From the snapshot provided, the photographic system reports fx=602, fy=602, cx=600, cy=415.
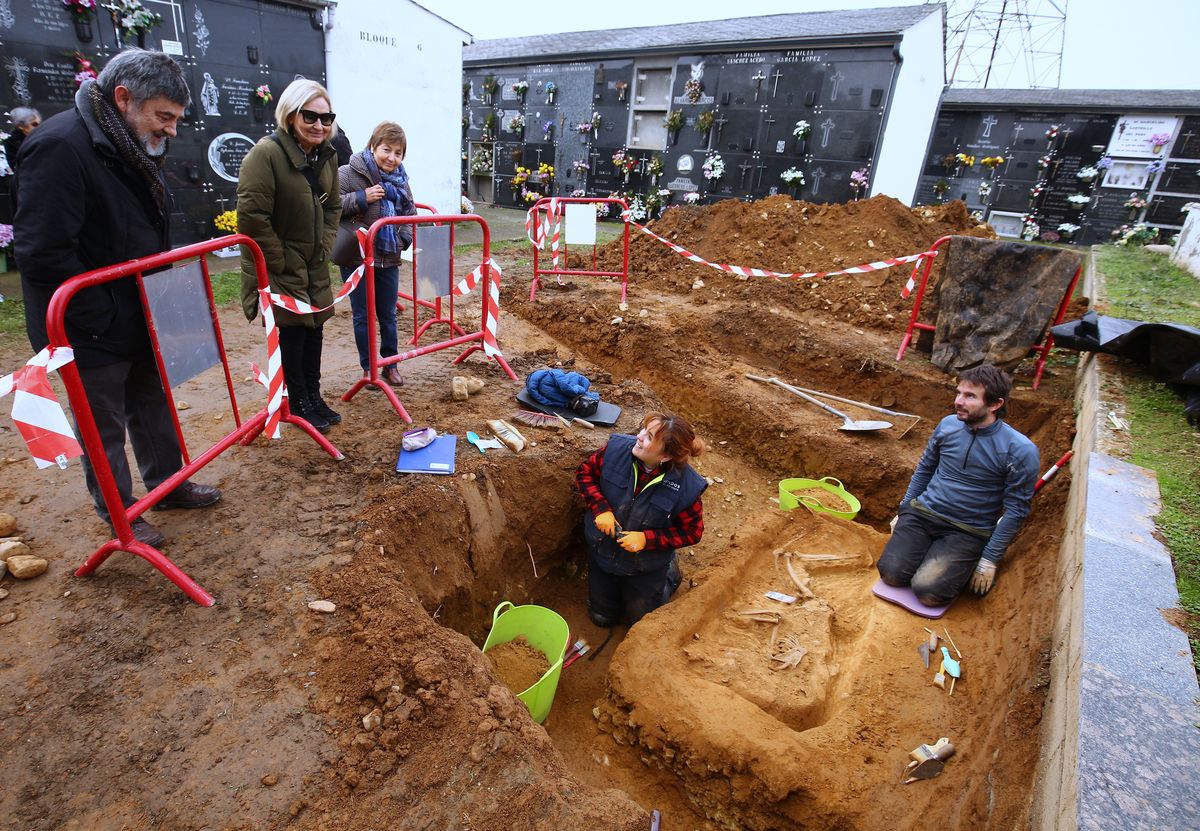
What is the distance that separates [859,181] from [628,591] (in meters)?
15.1

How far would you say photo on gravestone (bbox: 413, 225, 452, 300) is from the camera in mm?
5020

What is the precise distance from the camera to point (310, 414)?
4258 millimetres

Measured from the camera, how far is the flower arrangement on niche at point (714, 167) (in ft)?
57.2

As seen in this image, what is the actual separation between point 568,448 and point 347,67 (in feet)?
34.0

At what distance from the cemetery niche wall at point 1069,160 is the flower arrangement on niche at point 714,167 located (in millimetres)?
6322

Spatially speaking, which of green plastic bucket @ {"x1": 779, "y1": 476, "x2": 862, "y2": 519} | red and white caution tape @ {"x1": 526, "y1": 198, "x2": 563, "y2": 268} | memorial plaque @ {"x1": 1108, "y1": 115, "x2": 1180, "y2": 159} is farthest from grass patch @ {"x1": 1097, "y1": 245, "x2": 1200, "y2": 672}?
memorial plaque @ {"x1": 1108, "y1": 115, "x2": 1180, "y2": 159}

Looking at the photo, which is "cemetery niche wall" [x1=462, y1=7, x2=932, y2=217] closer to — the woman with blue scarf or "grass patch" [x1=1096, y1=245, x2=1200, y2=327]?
"grass patch" [x1=1096, y1=245, x2=1200, y2=327]

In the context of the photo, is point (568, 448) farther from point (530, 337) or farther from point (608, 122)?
point (608, 122)

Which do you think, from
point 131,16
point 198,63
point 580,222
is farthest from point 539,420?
point 198,63

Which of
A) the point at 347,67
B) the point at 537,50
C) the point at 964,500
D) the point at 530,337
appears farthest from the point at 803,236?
the point at 537,50

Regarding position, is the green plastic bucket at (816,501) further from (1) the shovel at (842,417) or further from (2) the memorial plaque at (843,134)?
(2) the memorial plaque at (843,134)

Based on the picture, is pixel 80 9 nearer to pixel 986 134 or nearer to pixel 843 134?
pixel 843 134

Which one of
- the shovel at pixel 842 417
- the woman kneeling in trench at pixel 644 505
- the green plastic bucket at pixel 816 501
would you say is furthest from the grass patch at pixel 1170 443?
the woman kneeling in trench at pixel 644 505

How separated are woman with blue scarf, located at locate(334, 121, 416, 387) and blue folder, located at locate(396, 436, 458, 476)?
930 millimetres
